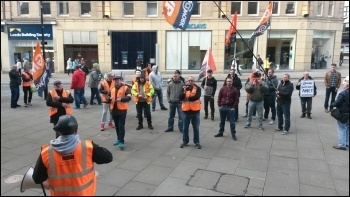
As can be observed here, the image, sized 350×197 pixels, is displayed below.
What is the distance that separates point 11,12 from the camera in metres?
27.4

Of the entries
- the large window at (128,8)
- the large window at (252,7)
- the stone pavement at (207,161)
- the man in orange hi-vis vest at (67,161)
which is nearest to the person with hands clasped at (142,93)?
the stone pavement at (207,161)

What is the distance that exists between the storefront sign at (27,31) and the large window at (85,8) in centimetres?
304

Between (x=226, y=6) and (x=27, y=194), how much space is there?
2440 cm

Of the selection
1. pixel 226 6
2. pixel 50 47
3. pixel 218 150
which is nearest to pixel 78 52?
pixel 50 47

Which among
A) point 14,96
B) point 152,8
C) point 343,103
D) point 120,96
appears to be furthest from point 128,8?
point 343,103

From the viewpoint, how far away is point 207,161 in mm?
6562

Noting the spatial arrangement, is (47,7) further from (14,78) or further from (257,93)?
(257,93)

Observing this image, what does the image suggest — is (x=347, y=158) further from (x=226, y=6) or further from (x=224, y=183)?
(x=226, y=6)

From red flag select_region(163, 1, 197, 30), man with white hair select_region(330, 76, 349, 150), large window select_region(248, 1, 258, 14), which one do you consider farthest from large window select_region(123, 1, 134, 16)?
man with white hair select_region(330, 76, 349, 150)

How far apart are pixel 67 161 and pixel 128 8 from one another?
25.8 m

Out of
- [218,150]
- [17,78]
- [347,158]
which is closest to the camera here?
[347,158]

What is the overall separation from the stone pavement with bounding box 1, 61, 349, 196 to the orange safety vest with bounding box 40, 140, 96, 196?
1688 millimetres

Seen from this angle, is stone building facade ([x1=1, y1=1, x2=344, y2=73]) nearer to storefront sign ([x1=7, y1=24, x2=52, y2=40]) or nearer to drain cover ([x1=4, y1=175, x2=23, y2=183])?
storefront sign ([x1=7, y1=24, x2=52, y2=40])

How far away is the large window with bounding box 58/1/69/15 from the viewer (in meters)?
27.0
